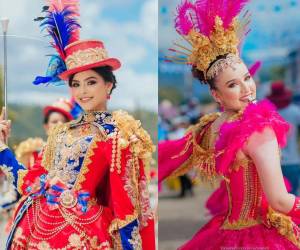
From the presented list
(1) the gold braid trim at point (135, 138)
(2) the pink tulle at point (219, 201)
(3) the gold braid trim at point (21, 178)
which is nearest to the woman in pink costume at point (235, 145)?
(2) the pink tulle at point (219, 201)

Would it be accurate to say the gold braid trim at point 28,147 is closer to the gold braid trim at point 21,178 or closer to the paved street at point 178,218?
the paved street at point 178,218

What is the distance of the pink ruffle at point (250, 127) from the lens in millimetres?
2971

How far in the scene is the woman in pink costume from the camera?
2.96m

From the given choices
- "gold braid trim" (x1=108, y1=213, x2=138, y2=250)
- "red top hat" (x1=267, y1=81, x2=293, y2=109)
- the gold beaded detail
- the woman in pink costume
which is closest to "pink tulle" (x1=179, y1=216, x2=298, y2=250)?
the woman in pink costume

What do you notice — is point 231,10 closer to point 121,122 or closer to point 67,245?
point 121,122

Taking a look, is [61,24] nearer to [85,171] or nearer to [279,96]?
[85,171]

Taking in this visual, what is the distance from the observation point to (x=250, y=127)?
117 inches

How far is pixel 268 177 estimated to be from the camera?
2.94 meters

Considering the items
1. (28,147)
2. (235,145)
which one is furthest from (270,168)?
(28,147)

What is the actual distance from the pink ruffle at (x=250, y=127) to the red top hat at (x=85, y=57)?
66 cm

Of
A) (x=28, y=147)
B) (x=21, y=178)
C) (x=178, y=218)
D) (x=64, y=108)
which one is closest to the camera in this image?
(x=21, y=178)

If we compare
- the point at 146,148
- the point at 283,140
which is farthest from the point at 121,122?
the point at 283,140

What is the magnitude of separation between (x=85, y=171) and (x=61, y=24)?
72cm

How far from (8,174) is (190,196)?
7.11 metres
